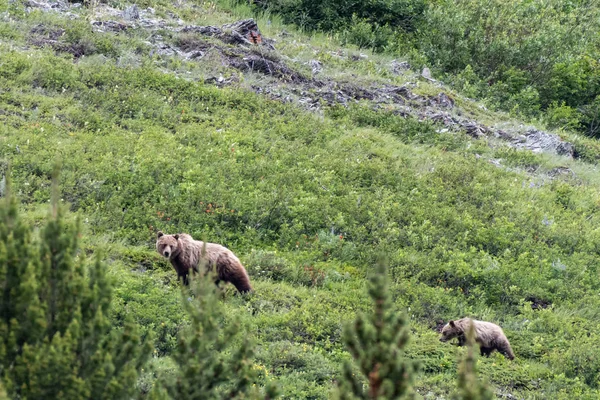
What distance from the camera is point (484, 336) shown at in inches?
420

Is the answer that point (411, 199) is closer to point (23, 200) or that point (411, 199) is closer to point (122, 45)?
point (23, 200)

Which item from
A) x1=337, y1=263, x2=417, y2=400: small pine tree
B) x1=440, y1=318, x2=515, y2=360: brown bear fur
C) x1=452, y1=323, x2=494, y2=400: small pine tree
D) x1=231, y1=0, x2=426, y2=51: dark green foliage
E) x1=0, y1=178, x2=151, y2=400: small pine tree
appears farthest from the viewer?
x1=231, y1=0, x2=426, y2=51: dark green foliage

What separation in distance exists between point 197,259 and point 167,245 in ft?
1.51

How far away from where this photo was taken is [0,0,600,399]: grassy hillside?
10.2 m

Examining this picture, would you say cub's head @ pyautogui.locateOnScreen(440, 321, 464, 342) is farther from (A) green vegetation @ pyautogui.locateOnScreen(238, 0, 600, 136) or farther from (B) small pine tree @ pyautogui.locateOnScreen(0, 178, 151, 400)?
(A) green vegetation @ pyautogui.locateOnScreen(238, 0, 600, 136)

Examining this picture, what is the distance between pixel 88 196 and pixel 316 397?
18.9 feet

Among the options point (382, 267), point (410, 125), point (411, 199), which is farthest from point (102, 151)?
point (382, 267)

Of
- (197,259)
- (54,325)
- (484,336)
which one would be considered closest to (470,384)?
(54,325)

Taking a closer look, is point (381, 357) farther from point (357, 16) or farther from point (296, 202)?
point (357, 16)

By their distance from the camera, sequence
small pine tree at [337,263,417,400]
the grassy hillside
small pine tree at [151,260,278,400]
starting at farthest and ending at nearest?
the grassy hillside < small pine tree at [151,260,278,400] < small pine tree at [337,263,417,400]

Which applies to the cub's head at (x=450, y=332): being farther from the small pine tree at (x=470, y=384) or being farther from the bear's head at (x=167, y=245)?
the small pine tree at (x=470, y=384)

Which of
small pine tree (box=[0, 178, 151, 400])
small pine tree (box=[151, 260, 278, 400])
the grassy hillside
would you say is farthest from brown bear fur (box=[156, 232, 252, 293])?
small pine tree (box=[0, 178, 151, 400])

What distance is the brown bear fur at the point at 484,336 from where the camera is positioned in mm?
10625

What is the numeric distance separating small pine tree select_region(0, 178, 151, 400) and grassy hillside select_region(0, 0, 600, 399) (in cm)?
300
